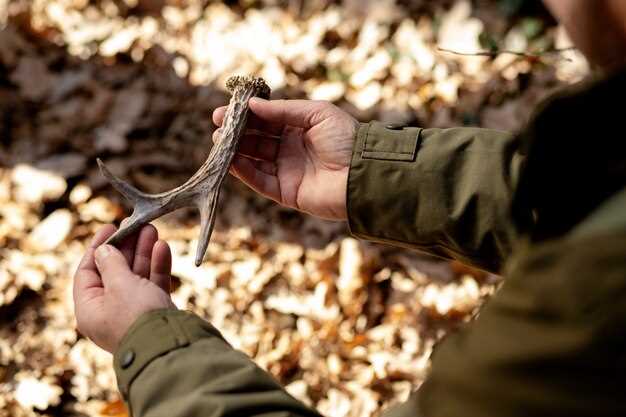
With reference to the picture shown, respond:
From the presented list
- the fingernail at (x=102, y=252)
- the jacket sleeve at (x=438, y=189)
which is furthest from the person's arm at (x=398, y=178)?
the fingernail at (x=102, y=252)

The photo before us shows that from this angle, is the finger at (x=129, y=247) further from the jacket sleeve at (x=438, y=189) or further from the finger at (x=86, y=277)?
the jacket sleeve at (x=438, y=189)

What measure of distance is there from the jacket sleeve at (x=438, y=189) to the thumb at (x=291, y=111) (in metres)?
0.16

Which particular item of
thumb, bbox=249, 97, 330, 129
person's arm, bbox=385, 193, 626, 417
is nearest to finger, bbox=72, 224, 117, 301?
thumb, bbox=249, 97, 330, 129

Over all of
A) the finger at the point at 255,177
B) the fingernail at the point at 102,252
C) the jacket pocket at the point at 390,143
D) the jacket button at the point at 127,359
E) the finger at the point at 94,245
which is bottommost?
the finger at the point at 255,177

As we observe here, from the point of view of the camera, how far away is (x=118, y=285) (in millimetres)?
1472

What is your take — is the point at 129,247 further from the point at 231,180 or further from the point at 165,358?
the point at 231,180

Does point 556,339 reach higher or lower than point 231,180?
higher

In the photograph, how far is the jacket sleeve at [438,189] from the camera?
1.70 meters

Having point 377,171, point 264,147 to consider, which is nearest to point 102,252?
point 264,147

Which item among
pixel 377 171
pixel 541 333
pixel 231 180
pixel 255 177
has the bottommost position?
pixel 231 180

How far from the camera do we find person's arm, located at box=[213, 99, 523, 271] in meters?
1.70

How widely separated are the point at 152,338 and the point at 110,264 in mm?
332

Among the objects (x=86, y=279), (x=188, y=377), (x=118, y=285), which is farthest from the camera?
(x=86, y=279)

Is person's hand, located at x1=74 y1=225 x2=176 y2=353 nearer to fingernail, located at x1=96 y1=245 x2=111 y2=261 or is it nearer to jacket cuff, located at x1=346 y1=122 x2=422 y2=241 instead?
fingernail, located at x1=96 y1=245 x2=111 y2=261
